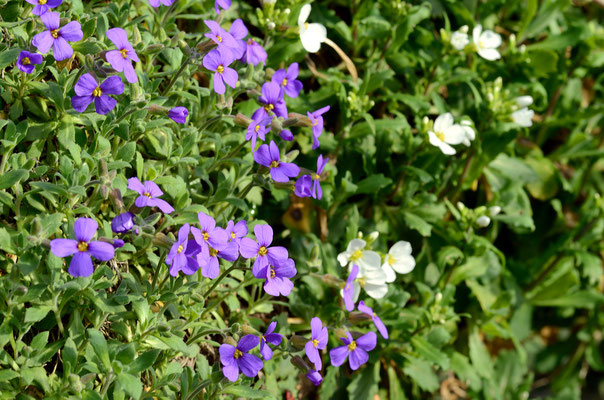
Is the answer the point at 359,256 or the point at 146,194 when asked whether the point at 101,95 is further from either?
the point at 359,256

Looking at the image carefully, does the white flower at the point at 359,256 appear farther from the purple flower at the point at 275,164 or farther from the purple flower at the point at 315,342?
the purple flower at the point at 275,164

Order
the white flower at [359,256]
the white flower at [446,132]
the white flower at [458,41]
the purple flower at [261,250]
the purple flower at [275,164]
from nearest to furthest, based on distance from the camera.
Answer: the purple flower at [261,250], the purple flower at [275,164], the white flower at [359,256], the white flower at [446,132], the white flower at [458,41]

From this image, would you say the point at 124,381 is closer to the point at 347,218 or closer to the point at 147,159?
the point at 147,159

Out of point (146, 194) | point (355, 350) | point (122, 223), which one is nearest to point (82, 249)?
point (122, 223)

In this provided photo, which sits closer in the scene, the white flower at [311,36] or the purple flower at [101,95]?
the purple flower at [101,95]

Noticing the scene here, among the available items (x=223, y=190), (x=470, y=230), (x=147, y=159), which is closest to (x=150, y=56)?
(x=147, y=159)

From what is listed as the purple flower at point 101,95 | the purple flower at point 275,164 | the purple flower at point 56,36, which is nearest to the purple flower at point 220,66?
the purple flower at point 275,164

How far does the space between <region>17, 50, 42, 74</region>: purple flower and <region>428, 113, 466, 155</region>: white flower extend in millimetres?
2126

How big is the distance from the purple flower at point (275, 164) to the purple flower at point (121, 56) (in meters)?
0.57

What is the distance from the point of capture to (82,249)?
2.11 m

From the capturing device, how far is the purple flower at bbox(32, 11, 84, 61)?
232 centimetres

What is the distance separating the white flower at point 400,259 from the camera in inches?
136

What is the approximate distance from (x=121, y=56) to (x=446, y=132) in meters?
2.01

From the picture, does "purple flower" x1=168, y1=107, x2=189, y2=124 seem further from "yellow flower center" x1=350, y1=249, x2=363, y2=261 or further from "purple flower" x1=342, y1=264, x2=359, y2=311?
"yellow flower center" x1=350, y1=249, x2=363, y2=261
